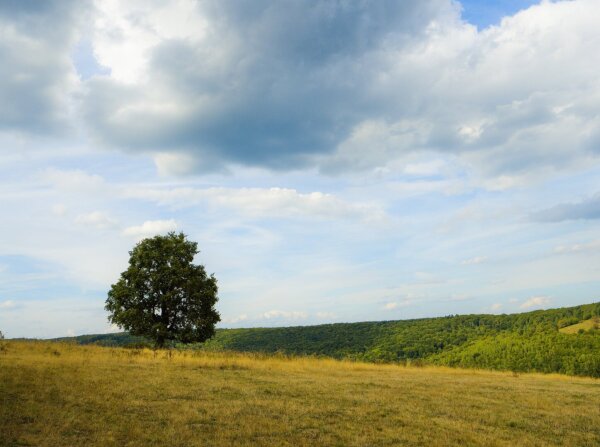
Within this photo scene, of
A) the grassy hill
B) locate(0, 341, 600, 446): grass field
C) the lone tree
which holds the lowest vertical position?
the grassy hill

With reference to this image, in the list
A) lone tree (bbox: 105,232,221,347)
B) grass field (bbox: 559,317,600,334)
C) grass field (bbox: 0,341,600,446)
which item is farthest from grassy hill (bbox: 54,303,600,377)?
grass field (bbox: 0,341,600,446)

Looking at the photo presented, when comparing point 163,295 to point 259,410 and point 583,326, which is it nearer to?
point 259,410

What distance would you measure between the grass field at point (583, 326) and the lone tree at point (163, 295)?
110 meters

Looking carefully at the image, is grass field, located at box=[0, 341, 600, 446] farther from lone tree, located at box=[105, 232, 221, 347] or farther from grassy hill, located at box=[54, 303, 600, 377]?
grassy hill, located at box=[54, 303, 600, 377]

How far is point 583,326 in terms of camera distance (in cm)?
12219

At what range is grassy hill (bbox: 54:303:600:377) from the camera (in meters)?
97.8

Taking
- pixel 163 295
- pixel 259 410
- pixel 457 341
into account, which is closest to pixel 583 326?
pixel 457 341

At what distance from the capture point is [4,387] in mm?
13570

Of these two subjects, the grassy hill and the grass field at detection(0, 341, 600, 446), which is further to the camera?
the grassy hill

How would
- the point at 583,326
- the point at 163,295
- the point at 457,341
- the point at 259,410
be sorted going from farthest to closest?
the point at 457,341 < the point at 583,326 < the point at 163,295 < the point at 259,410

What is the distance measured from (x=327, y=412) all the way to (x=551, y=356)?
103 meters

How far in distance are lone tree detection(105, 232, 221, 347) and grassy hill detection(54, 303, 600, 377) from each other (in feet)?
138

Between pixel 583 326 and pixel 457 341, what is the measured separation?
109 feet

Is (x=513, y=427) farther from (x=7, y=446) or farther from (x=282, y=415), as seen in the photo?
(x=7, y=446)
